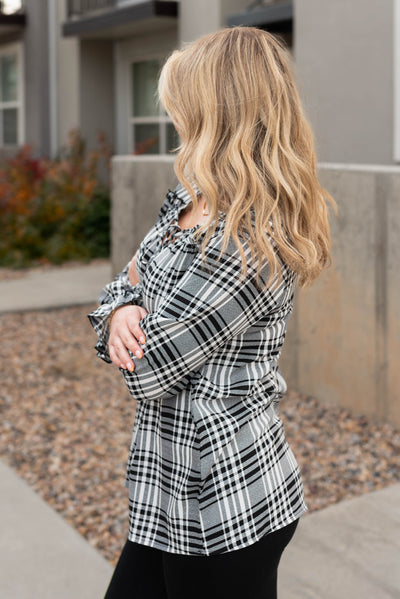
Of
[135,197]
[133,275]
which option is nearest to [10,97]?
[135,197]

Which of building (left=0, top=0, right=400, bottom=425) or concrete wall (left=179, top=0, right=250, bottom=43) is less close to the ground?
concrete wall (left=179, top=0, right=250, bottom=43)

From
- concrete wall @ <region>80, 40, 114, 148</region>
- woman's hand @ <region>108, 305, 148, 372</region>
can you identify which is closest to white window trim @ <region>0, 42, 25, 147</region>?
concrete wall @ <region>80, 40, 114, 148</region>

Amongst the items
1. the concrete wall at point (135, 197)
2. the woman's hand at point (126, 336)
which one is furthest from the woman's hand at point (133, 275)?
the concrete wall at point (135, 197)

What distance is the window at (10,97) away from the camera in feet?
44.9

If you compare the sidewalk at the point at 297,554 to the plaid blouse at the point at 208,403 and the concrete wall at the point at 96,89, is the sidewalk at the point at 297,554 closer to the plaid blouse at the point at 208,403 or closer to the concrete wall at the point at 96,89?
the plaid blouse at the point at 208,403

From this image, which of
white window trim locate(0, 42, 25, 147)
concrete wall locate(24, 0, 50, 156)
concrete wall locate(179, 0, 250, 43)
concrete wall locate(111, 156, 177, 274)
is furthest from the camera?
white window trim locate(0, 42, 25, 147)

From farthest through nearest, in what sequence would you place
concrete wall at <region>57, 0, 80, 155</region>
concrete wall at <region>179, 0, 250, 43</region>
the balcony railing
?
concrete wall at <region>57, 0, 80, 155</region> < the balcony railing < concrete wall at <region>179, 0, 250, 43</region>

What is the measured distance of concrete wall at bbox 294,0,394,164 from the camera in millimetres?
6262

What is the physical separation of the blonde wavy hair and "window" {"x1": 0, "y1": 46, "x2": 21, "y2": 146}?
1282 cm

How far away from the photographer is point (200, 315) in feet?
4.83

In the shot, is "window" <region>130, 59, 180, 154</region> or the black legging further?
"window" <region>130, 59, 180, 154</region>

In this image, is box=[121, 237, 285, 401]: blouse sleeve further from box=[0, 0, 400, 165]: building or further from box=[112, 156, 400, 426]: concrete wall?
box=[0, 0, 400, 165]: building

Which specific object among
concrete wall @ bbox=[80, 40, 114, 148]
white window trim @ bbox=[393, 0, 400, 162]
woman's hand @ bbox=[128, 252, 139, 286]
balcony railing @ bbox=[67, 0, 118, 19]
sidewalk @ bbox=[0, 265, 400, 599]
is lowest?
sidewalk @ bbox=[0, 265, 400, 599]

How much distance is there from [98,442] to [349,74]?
4107mm
